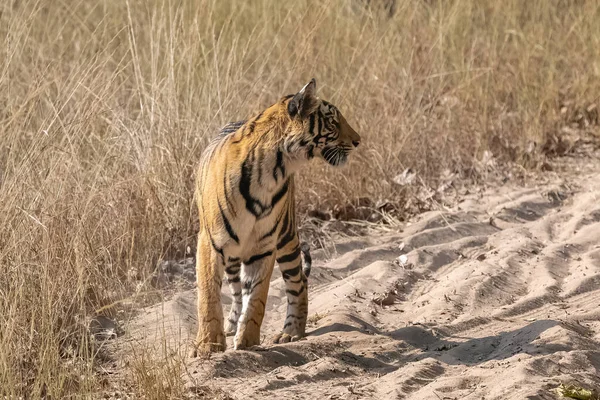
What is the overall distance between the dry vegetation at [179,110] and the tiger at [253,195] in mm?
451

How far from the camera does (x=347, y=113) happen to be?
25.7 feet

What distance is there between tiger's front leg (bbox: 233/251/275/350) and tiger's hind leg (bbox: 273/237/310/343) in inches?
11.9

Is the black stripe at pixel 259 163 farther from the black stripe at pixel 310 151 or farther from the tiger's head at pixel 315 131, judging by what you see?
the black stripe at pixel 310 151

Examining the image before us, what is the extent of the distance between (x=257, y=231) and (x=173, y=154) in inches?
70.0

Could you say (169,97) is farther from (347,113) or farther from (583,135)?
(583,135)

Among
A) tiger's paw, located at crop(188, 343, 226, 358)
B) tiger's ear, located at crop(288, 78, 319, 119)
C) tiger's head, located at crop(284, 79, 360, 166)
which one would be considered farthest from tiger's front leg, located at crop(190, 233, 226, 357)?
tiger's ear, located at crop(288, 78, 319, 119)

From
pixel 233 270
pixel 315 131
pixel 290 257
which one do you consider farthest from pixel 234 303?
pixel 315 131

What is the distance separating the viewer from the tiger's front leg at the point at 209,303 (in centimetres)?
514

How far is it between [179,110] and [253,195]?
7.21 ft

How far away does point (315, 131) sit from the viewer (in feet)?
17.3

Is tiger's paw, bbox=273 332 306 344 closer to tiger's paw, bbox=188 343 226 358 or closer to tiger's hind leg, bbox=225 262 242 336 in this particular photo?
tiger's hind leg, bbox=225 262 242 336

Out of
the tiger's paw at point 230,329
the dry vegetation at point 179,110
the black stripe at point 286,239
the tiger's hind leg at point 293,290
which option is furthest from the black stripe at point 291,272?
the dry vegetation at point 179,110

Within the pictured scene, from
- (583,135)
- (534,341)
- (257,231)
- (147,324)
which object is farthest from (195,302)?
(583,135)

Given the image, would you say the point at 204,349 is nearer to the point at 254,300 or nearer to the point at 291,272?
the point at 254,300
